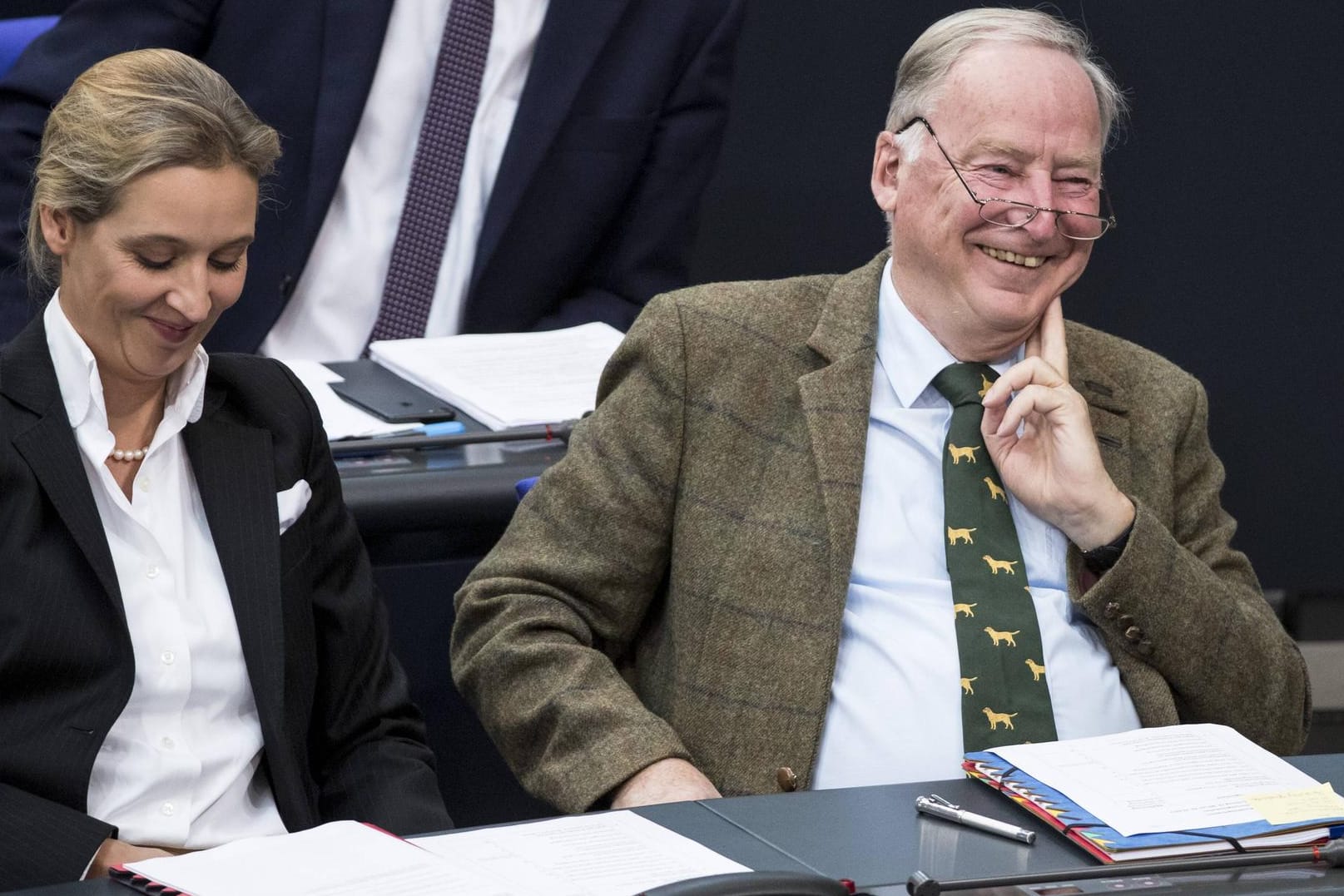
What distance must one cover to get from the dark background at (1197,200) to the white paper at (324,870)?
2985 millimetres

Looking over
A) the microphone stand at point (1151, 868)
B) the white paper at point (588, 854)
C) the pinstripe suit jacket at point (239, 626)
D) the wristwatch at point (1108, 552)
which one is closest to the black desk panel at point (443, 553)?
the pinstripe suit jacket at point (239, 626)

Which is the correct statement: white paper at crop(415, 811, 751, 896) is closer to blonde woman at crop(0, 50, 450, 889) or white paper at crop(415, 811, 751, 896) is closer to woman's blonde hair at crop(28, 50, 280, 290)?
blonde woman at crop(0, 50, 450, 889)

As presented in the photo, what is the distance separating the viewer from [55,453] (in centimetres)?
155

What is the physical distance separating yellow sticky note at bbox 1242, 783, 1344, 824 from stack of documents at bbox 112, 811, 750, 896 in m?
0.44

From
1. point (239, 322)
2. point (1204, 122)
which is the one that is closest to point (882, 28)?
point (1204, 122)

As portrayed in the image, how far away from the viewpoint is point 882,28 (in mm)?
4109

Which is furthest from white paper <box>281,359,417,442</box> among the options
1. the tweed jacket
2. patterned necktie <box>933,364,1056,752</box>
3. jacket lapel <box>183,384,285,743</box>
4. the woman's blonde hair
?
patterned necktie <box>933,364,1056,752</box>

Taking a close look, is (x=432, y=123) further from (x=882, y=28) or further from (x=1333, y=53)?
(x=1333, y=53)

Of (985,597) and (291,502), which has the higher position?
(291,502)

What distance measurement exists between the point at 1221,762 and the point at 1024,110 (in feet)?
2.45

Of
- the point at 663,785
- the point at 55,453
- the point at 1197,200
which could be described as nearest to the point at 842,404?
the point at 663,785

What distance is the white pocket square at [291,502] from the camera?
1.69 metres

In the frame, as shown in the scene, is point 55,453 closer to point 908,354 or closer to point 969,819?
point 969,819

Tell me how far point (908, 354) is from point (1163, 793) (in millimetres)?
677
